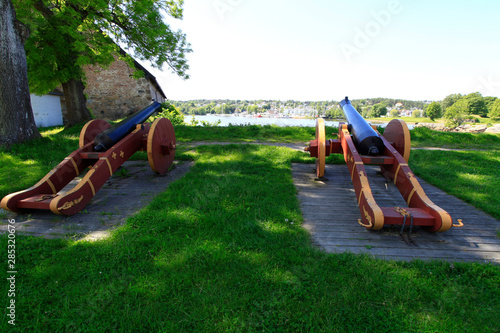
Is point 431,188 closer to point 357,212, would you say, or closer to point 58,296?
point 357,212

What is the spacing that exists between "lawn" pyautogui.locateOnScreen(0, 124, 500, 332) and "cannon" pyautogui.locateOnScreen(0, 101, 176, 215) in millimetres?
625

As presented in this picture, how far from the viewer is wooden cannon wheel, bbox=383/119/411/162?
3.93m

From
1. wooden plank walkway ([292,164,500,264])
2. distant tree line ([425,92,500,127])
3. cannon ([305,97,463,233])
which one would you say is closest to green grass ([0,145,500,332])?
wooden plank walkway ([292,164,500,264])

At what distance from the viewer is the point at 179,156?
602 centimetres

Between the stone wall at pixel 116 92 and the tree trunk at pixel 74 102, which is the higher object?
the stone wall at pixel 116 92

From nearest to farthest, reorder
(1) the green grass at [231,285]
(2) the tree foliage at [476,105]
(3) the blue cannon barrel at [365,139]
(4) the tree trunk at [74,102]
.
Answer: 1. (1) the green grass at [231,285]
2. (3) the blue cannon barrel at [365,139]
3. (4) the tree trunk at [74,102]
4. (2) the tree foliage at [476,105]

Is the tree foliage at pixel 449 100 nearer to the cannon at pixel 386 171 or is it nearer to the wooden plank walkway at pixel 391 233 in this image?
the cannon at pixel 386 171

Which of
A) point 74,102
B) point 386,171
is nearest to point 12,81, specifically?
point 74,102

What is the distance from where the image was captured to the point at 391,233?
2732 mm

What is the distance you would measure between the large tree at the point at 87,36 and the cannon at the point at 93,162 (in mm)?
4324

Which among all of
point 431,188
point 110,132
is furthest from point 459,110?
point 110,132

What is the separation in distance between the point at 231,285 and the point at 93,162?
3295 mm

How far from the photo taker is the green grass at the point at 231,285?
1.64 metres

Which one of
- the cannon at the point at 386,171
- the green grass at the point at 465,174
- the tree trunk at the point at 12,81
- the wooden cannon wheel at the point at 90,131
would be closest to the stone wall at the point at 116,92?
the tree trunk at the point at 12,81
